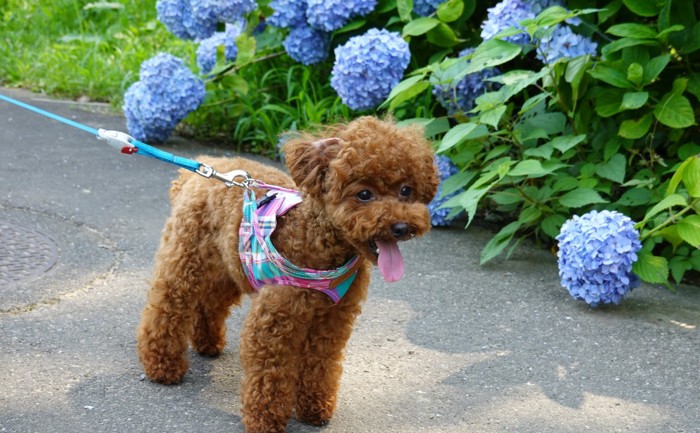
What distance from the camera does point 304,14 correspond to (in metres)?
6.47

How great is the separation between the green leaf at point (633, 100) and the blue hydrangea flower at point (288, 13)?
8.07 ft

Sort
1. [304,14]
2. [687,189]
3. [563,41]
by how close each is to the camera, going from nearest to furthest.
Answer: [687,189]
[563,41]
[304,14]

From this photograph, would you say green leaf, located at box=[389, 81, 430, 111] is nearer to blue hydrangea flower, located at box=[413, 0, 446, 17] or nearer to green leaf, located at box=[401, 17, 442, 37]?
green leaf, located at box=[401, 17, 442, 37]

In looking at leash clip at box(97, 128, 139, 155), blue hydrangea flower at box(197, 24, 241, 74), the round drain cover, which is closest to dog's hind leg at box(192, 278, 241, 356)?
leash clip at box(97, 128, 139, 155)

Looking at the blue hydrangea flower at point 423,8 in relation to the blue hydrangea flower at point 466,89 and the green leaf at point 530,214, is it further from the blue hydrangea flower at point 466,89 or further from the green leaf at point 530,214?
the green leaf at point 530,214

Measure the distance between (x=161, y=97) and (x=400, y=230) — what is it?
404 cm

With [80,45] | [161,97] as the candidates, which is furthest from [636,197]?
[80,45]

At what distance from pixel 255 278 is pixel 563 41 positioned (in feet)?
8.09

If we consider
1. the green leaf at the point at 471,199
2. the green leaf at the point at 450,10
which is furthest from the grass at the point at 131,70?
the green leaf at the point at 471,199

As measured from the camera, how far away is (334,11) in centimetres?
617

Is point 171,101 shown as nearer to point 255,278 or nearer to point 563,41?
point 563,41

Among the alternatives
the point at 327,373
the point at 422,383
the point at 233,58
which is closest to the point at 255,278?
the point at 327,373

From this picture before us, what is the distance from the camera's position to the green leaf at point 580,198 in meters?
4.84

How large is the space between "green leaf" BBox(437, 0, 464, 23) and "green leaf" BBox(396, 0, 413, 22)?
25cm
